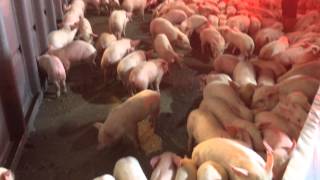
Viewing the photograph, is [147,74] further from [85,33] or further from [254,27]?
[254,27]

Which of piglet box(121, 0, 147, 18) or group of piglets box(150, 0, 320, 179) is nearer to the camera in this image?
group of piglets box(150, 0, 320, 179)

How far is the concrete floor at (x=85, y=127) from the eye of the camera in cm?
227

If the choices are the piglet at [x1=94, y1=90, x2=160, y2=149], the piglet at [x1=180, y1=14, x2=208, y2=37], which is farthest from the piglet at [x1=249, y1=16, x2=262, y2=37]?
the piglet at [x1=94, y1=90, x2=160, y2=149]

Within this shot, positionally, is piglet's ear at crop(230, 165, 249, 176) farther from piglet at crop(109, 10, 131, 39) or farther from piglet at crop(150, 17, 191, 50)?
piglet at crop(109, 10, 131, 39)

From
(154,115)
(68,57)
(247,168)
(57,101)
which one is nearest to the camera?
(247,168)

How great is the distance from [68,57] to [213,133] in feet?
4.21

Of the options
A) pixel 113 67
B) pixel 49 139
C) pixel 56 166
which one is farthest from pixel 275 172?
pixel 113 67

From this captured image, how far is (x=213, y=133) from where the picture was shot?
2.09 metres

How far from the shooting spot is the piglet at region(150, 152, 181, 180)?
1.85 metres

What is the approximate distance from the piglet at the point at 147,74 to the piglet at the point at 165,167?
0.81 meters

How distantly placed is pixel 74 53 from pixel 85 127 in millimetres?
656

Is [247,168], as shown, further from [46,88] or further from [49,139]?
[46,88]

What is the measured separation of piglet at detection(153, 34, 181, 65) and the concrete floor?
10cm

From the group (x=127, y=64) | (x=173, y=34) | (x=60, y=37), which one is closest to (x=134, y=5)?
(x=173, y=34)
